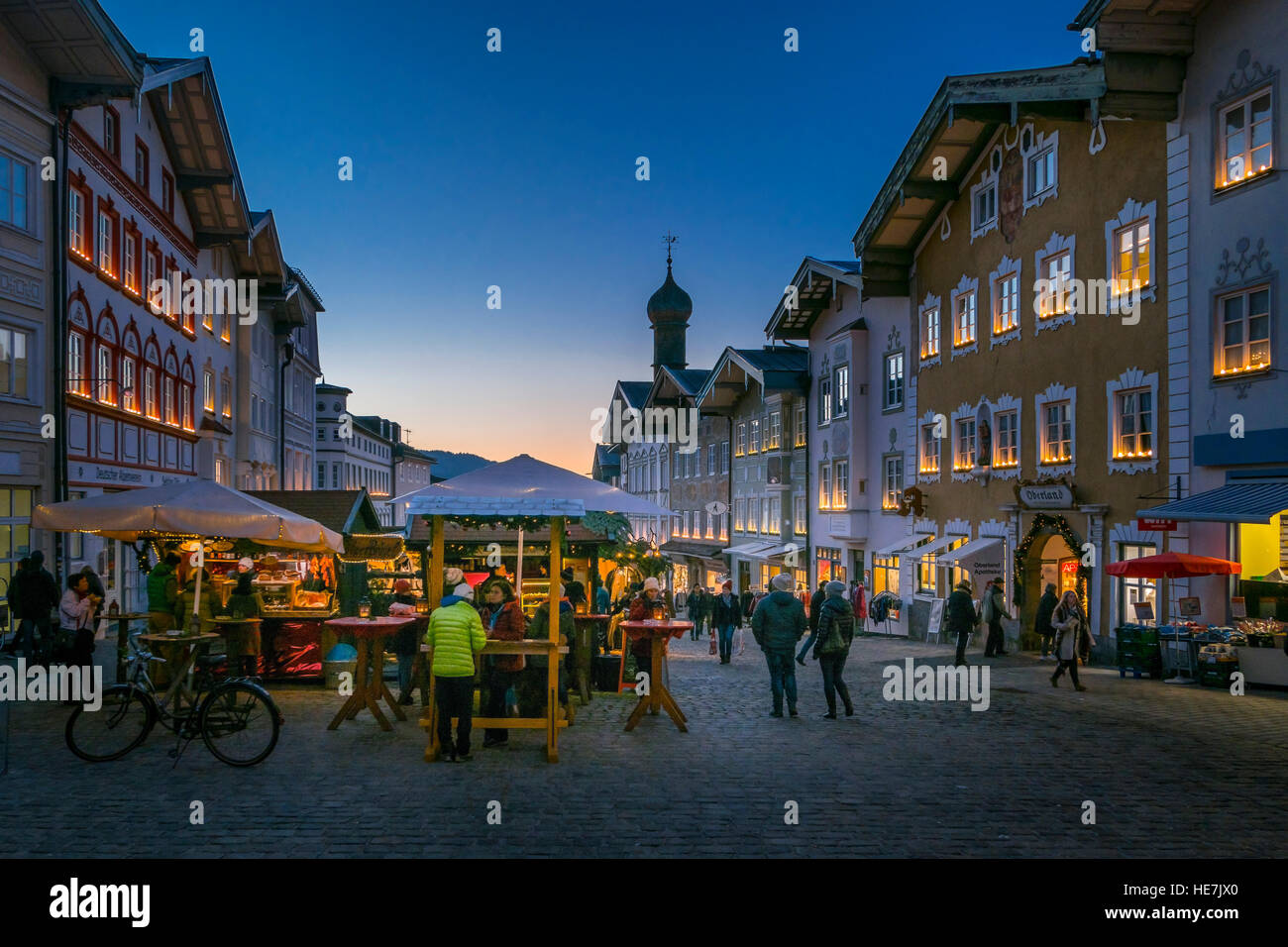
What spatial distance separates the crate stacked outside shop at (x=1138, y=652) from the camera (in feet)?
58.3

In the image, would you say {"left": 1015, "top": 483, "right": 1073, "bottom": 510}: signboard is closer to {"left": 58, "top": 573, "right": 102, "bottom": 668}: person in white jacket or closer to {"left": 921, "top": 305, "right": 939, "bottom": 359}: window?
{"left": 921, "top": 305, "right": 939, "bottom": 359}: window

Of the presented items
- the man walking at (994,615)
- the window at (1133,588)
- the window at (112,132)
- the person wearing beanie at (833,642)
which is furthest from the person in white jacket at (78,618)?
the window at (1133,588)

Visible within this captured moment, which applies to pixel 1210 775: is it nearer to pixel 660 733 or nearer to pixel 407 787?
pixel 660 733

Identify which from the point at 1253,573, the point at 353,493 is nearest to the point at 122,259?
the point at 353,493

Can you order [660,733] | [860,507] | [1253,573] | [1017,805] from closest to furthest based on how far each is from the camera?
[1017,805]
[660,733]
[1253,573]
[860,507]

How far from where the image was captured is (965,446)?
27.3 metres

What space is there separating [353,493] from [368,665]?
39.5ft

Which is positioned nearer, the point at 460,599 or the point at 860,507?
the point at 460,599

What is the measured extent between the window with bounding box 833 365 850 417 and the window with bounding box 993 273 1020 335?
29.7 feet

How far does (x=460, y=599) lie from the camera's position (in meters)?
10.3

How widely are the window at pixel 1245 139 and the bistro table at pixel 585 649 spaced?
12.5m

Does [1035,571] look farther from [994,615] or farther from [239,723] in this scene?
[239,723]

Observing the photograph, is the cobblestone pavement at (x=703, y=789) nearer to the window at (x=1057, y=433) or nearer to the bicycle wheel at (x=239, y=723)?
the bicycle wheel at (x=239, y=723)

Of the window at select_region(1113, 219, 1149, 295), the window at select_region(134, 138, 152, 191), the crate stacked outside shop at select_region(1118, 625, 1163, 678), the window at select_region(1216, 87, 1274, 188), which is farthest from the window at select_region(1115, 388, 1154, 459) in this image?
the window at select_region(134, 138, 152, 191)
